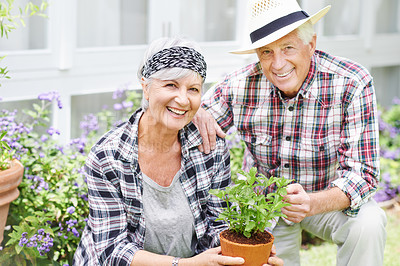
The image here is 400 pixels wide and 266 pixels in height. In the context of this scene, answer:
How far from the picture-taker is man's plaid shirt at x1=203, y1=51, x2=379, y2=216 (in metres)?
2.49

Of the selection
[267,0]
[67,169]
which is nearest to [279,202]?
[267,0]

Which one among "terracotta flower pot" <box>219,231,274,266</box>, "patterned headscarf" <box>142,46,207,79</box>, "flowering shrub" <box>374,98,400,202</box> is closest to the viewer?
"terracotta flower pot" <box>219,231,274,266</box>

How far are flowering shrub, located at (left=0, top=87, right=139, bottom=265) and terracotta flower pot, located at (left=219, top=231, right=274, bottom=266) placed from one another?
35.5 inches

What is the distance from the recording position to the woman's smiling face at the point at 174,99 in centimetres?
220

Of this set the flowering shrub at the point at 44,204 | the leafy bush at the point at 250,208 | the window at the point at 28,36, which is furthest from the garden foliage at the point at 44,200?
the window at the point at 28,36

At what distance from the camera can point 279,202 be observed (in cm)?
202

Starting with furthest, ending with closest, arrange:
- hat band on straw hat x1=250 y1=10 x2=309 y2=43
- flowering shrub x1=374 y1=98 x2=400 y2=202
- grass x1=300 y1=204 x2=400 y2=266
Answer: flowering shrub x1=374 y1=98 x2=400 y2=202
grass x1=300 y1=204 x2=400 y2=266
hat band on straw hat x1=250 y1=10 x2=309 y2=43

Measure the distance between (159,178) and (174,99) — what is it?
1.19ft

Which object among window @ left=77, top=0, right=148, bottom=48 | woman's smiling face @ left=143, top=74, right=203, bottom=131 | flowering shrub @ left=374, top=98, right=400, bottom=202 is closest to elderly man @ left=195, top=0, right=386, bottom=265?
woman's smiling face @ left=143, top=74, right=203, bottom=131

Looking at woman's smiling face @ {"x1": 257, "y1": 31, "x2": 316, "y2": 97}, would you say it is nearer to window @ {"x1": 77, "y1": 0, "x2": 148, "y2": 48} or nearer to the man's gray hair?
the man's gray hair

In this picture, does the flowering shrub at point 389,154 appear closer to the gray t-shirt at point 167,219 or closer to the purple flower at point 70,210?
the gray t-shirt at point 167,219

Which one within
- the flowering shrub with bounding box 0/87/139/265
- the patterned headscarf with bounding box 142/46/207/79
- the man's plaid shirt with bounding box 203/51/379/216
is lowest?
the flowering shrub with bounding box 0/87/139/265

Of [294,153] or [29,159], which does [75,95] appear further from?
[294,153]

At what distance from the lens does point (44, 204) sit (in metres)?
2.75
